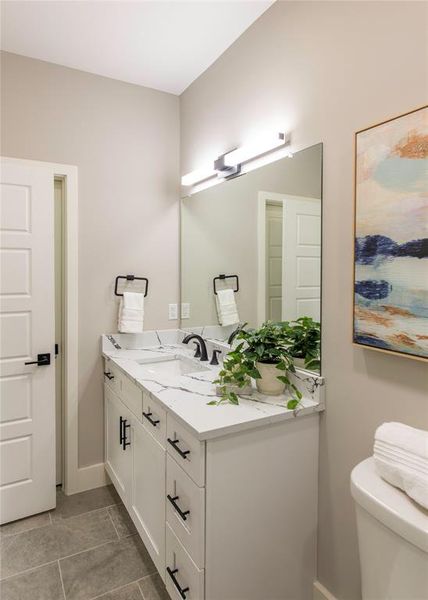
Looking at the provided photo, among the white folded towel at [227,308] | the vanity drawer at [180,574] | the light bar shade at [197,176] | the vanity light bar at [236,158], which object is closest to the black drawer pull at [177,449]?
the vanity drawer at [180,574]

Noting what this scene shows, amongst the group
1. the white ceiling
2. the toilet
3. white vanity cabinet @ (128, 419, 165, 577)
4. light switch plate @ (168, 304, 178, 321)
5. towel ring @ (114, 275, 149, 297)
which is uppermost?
the white ceiling

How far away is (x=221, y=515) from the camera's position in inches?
50.0

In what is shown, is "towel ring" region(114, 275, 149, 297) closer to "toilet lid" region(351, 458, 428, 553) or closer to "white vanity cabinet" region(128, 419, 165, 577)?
"white vanity cabinet" region(128, 419, 165, 577)

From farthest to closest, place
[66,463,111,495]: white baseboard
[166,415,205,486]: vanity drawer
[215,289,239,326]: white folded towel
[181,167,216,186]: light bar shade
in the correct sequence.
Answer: [66,463,111,495]: white baseboard
[181,167,216,186]: light bar shade
[215,289,239,326]: white folded towel
[166,415,205,486]: vanity drawer

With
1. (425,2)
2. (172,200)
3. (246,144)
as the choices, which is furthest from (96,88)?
(425,2)

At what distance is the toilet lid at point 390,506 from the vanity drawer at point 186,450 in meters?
0.48

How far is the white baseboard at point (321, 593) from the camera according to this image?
4.88 ft

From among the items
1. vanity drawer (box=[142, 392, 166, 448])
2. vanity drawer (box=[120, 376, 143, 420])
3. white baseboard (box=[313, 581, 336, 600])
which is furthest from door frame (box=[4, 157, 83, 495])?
white baseboard (box=[313, 581, 336, 600])

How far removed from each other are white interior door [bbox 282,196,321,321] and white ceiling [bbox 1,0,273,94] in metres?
0.98

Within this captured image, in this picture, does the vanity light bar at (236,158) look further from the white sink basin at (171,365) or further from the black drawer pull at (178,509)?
the black drawer pull at (178,509)

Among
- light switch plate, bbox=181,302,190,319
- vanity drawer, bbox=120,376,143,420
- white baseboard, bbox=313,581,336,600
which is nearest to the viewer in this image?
white baseboard, bbox=313,581,336,600

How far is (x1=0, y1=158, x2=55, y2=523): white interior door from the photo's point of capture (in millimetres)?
2043

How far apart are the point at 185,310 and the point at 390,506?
6.07ft

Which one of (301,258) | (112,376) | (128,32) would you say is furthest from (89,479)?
(128,32)
